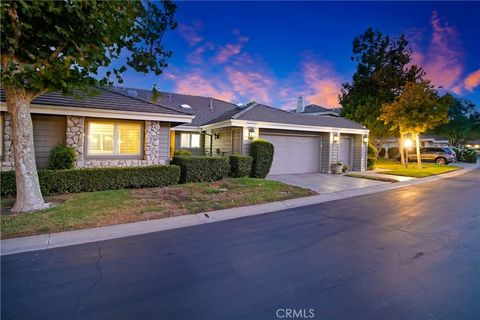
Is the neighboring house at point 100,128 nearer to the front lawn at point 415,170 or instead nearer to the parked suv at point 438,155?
the front lawn at point 415,170

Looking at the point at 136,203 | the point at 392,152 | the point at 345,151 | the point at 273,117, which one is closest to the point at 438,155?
the point at 392,152

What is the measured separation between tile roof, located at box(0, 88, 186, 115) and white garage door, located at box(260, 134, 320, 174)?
644 cm

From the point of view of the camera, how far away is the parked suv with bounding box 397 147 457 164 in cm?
2517

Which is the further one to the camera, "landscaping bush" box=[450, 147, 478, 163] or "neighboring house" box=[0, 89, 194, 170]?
Answer: "landscaping bush" box=[450, 147, 478, 163]

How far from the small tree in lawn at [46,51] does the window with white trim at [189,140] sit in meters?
10.5

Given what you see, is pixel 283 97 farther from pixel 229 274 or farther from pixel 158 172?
pixel 229 274

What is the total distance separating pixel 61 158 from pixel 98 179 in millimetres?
1324

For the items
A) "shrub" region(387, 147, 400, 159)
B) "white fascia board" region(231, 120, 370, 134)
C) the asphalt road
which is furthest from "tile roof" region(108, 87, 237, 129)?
"shrub" region(387, 147, 400, 159)

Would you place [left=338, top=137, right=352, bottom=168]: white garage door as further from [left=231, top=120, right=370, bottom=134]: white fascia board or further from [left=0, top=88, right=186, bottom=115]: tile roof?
[left=0, top=88, right=186, bottom=115]: tile roof

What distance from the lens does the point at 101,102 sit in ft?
31.8

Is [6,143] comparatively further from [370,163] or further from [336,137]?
[370,163]

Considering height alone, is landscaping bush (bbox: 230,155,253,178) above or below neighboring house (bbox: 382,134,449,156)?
below

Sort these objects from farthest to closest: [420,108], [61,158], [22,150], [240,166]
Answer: [420,108]
[240,166]
[61,158]
[22,150]

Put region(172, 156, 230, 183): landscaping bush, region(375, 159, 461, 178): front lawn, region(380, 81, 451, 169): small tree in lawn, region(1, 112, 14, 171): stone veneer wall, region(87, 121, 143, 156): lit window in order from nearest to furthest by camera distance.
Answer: region(1, 112, 14, 171): stone veneer wall
region(87, 121, 143, 156): lit window
region(172, 156, 230, 183): landscaping bush
region(375, 159, 461, 178): front lawn
region(380, 81, 451, 169): small tree in lawn
